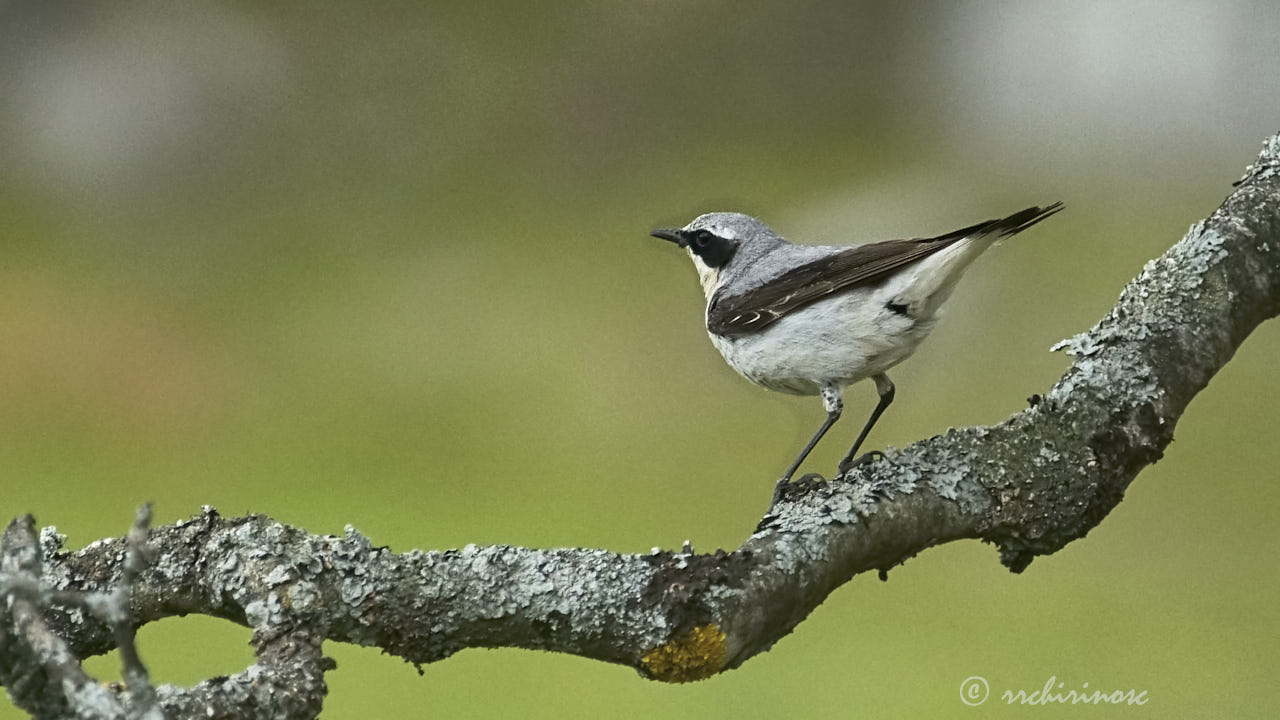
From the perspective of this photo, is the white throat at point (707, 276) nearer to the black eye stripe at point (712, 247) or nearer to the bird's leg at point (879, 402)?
the black eye stripe at point (712, 247)

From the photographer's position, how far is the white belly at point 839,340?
2.37 m

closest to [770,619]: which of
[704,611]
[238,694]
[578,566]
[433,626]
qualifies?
[704,611]

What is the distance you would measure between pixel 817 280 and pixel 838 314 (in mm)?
121

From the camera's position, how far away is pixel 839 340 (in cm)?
238

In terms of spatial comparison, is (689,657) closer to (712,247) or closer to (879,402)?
(879,402)

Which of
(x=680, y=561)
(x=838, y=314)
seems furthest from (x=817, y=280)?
(x=680, y=561)

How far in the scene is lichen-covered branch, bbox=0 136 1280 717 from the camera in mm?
1460

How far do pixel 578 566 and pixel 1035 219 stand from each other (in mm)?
992

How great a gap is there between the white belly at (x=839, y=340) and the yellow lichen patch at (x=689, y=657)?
0.91 metres

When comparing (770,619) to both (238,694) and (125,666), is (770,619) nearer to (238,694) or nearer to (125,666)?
(238,694)

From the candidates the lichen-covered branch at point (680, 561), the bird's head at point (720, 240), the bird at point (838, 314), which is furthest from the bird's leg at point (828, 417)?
the bird's head at point (720, 240)

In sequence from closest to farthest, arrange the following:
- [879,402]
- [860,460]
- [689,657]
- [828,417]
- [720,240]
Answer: [689,657] < [860,460] < [828,417] < [879,402] < [720,240]

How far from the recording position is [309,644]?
152cm

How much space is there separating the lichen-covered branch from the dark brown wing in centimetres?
34
